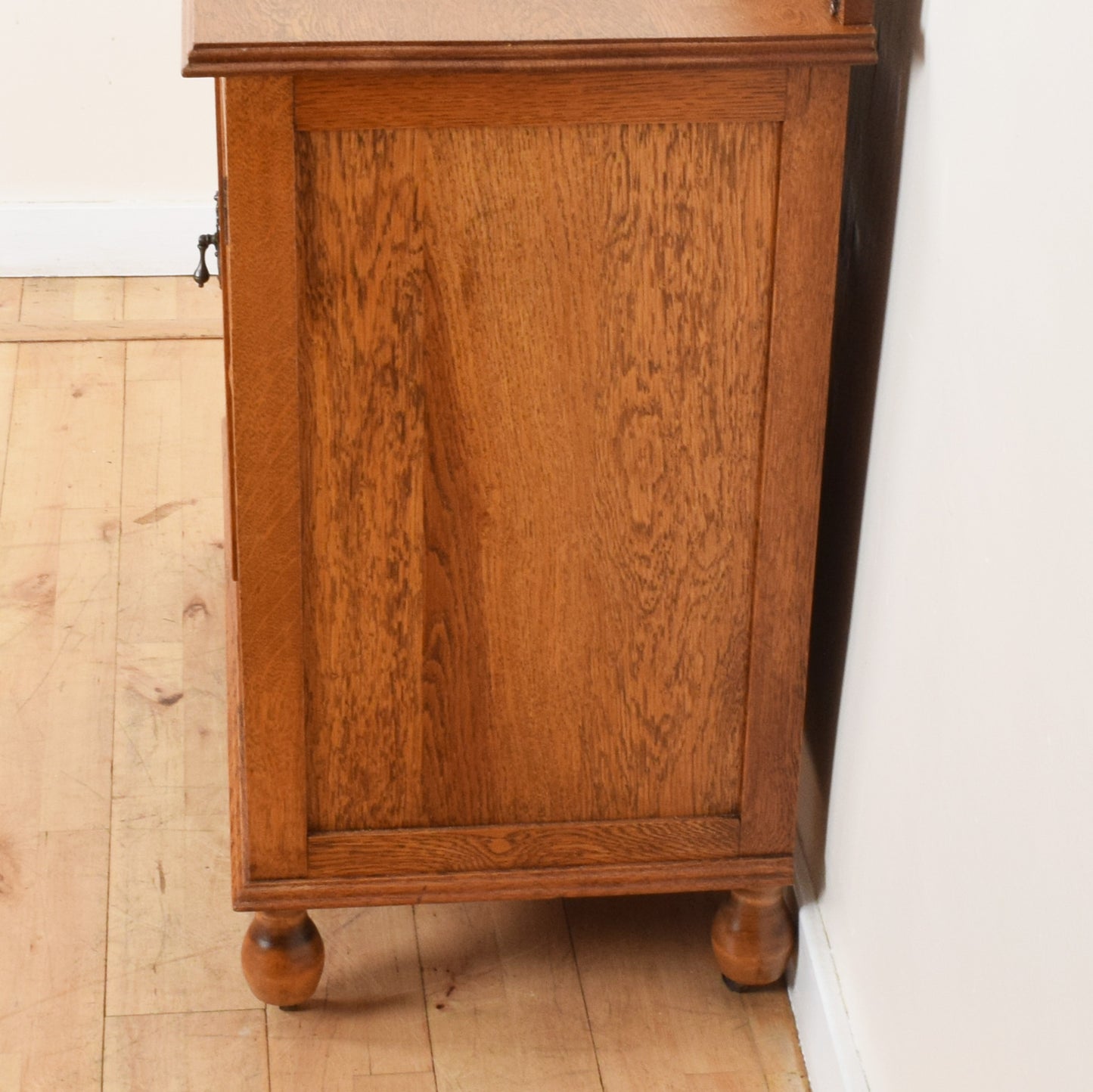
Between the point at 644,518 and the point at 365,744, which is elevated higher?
the point at 644,518

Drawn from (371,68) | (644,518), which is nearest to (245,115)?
(371,68)

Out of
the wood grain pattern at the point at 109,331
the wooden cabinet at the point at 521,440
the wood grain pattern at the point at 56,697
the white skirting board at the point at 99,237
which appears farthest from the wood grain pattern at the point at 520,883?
the white skirting board at the point at 99,237

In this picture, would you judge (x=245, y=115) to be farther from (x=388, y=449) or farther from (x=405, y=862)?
(x=405, y=862)

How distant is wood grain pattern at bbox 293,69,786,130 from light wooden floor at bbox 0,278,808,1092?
0.84 metres

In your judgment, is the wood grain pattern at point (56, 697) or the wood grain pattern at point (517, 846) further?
the wood grain pattern at point (56, 697)

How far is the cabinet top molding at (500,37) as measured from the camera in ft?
3.66

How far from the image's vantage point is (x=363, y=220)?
120cm

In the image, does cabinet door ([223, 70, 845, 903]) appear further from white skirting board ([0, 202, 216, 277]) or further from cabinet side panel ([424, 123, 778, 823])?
white skirting board ([0, 202, 216, 277])

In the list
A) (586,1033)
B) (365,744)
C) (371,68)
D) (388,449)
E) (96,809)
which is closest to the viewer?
(371,68)

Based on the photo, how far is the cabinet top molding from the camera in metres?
1.12

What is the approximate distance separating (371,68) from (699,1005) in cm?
93

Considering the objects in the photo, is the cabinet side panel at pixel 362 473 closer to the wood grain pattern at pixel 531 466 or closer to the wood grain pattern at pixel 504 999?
the wood grain pattern at pixel 531 466

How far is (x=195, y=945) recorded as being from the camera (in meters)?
1.65

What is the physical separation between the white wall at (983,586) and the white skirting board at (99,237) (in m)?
2.03
